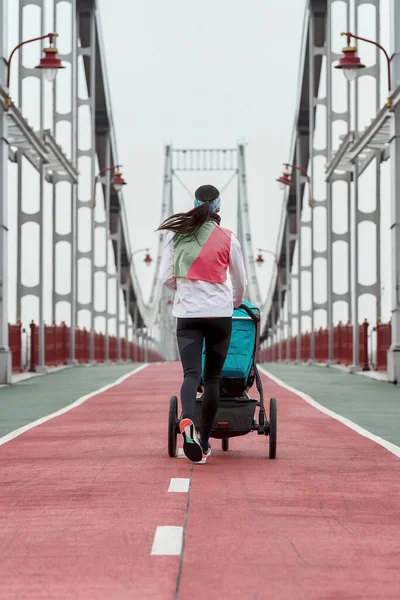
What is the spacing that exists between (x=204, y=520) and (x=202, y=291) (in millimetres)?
2540

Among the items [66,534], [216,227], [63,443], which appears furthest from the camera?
[63,443]

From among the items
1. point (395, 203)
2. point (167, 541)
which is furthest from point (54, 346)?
point (167, 541)

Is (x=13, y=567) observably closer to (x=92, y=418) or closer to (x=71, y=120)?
(x=92, y=418)

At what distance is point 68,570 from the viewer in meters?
4.35

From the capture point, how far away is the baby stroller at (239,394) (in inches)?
309

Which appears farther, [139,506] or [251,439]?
[251,439]

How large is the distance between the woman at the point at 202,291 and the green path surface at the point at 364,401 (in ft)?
6.84

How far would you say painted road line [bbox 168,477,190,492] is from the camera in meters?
6.40

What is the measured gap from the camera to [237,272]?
7.91 meters

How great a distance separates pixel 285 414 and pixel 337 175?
974 inches

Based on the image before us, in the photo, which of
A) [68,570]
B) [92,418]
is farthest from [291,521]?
[92,418]

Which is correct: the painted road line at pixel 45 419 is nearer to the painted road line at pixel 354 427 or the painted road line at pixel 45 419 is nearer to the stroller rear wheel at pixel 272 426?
the stroller rear wheel at pixel 272 426

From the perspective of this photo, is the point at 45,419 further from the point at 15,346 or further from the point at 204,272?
the point at 15,346

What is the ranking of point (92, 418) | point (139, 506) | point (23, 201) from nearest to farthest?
point (139, 506) → point (92, 418) → point (23, 201)
